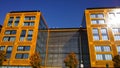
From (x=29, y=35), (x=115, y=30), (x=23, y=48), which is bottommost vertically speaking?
(x=23, y=48)

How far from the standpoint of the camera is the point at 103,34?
69.8 metres

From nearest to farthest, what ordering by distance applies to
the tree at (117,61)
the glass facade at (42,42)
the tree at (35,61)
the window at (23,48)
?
1. the tree at (117,61)
2. the tree at (35,61)
3. the window at (23,48)
4. the glass facade at (42,42)

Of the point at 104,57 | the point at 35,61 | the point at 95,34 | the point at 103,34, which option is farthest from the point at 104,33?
the point at 35,61

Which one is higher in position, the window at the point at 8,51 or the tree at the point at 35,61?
the window at the point at 8,51

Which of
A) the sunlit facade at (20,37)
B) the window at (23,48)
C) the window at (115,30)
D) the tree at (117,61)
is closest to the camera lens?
the tree at (117,61)

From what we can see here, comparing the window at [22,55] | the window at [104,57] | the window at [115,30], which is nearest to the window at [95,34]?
the window at [115,30]

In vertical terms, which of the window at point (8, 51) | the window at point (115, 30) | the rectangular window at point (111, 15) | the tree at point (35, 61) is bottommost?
the tree at point (35, 61)

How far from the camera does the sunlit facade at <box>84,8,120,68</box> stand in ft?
210

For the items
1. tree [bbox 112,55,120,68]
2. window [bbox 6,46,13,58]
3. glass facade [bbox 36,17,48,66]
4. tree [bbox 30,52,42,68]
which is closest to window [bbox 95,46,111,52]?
tree [bbox 112,55,120,68]

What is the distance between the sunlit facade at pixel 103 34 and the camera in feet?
210

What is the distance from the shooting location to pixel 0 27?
3088 inches

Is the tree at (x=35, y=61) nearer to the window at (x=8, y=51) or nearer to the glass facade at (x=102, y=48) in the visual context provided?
the window at (x=8, y=51)

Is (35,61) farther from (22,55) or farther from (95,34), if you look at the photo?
(95,34)

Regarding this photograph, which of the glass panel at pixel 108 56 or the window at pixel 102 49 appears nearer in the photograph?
the glass panel at pixel 108 56
